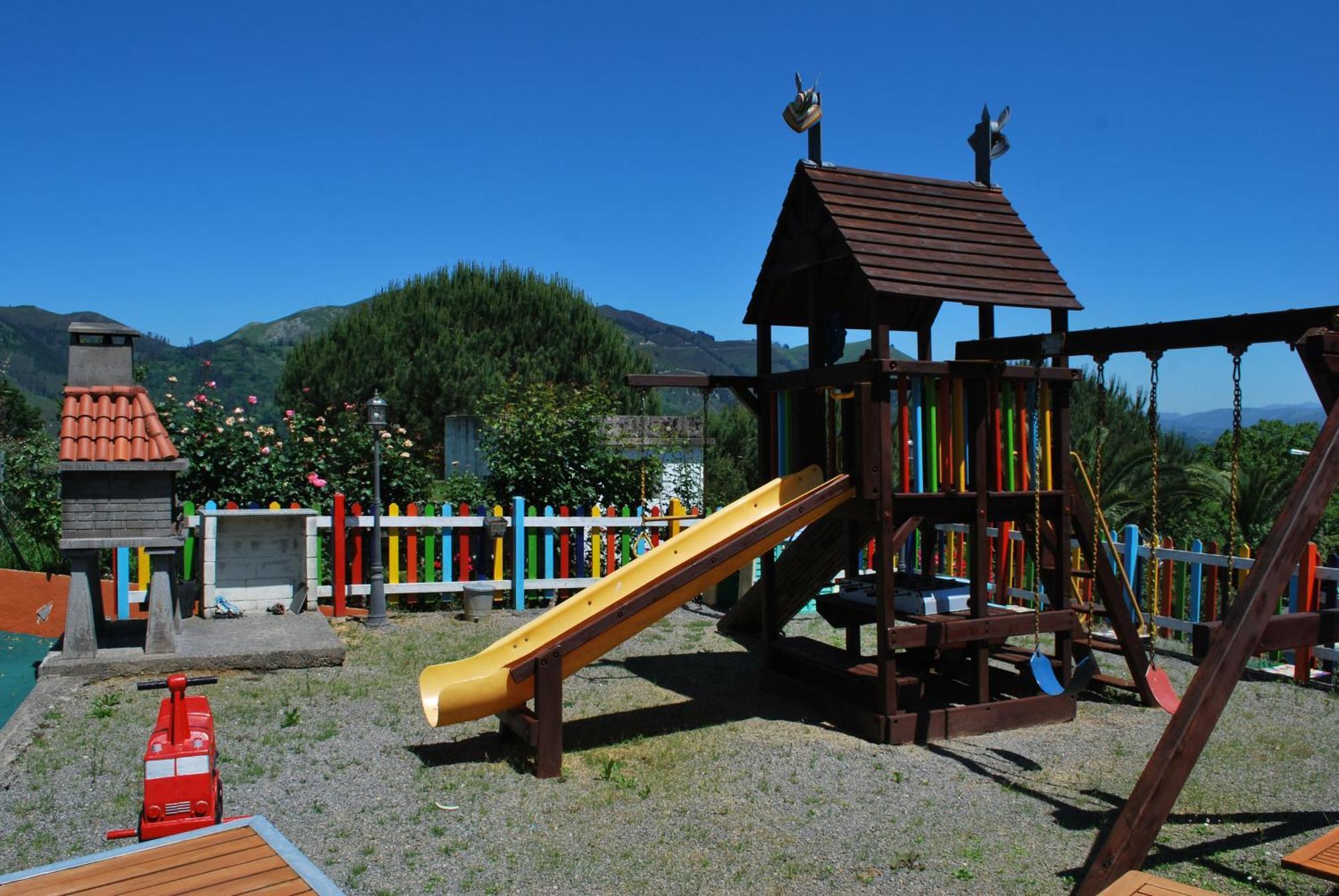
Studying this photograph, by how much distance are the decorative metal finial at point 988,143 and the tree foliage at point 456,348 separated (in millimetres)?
23628

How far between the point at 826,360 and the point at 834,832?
13.9ft

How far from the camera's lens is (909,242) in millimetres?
7469

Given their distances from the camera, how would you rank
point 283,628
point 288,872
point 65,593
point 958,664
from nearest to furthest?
point 288,872 → point 958,664 → point 283,628 → point 65,593

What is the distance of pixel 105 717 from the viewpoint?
7.30m

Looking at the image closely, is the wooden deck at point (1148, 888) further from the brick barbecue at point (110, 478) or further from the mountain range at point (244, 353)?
the mountain range at point (244, 353)

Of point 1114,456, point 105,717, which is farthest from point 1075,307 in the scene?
point 1114,456

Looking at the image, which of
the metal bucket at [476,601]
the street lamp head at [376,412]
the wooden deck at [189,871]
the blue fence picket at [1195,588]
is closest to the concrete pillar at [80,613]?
the street lamp head at [376,412]

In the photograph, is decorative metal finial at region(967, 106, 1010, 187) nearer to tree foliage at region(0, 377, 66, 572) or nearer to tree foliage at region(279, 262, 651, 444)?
tree foliage at region(0, 377, 66, 572)

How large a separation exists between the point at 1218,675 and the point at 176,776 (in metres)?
4.58

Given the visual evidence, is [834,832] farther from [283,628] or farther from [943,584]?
[283,628]

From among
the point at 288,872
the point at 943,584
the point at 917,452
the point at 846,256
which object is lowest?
the point at 288,872

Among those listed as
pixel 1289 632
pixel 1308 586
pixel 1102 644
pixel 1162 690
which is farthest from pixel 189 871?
pixel 1308 586

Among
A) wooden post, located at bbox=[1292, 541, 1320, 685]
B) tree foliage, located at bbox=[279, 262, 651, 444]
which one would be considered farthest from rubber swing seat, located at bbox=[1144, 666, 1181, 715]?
tree foliage, located at bbox=[279, 262, 651, 444]

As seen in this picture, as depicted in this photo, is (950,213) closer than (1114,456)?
Yes
